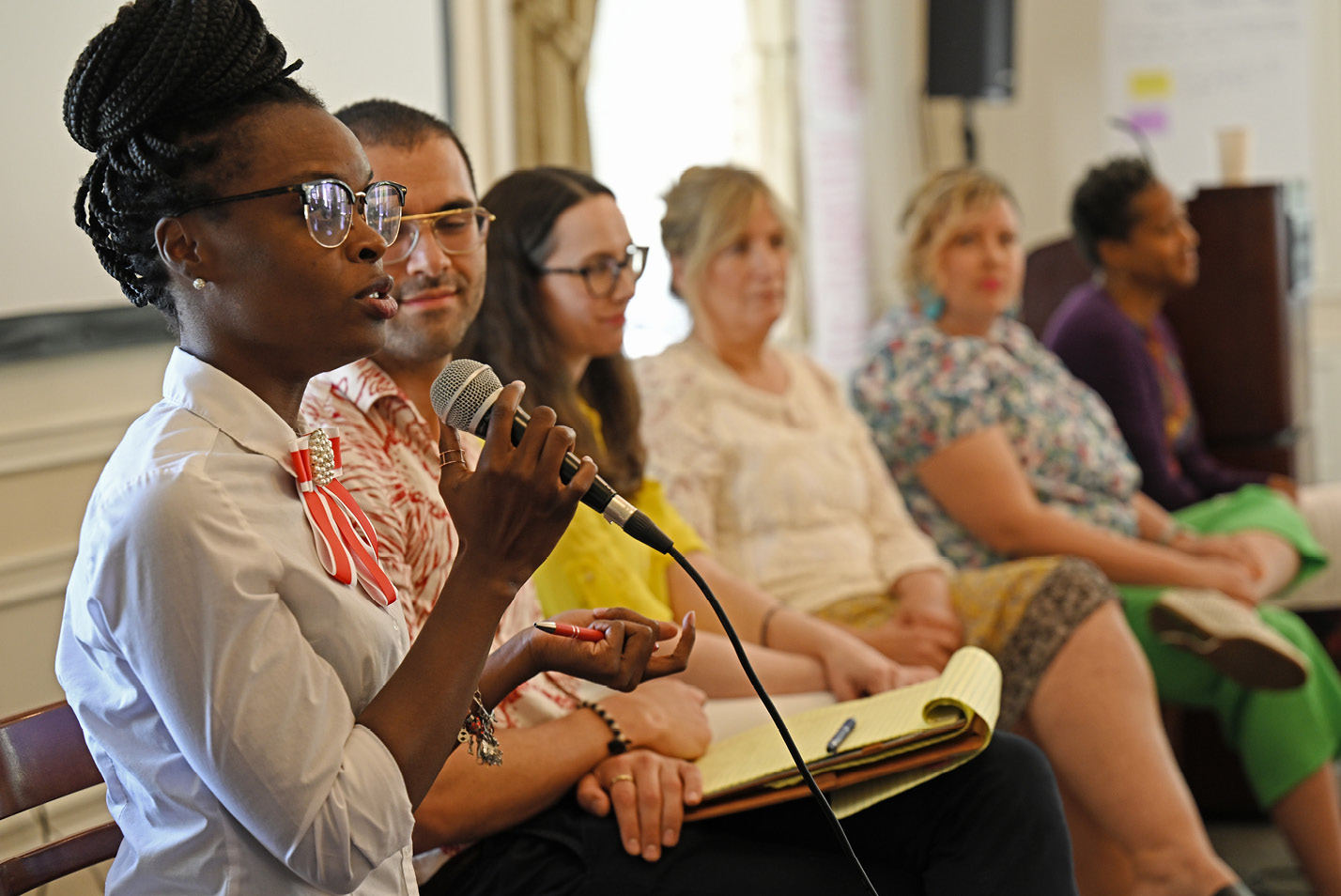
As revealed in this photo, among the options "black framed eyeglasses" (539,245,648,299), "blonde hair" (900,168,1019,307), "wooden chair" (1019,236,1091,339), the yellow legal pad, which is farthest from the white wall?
"wooden chair" (1019,236,1091,339)

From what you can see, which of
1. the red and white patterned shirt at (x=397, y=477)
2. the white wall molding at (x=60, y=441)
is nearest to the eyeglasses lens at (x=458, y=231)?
the red and white patterned shirt at (x=397, y=477)

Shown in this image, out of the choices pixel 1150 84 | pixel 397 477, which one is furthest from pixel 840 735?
pixel 1150 84

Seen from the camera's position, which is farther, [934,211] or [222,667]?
[934,211]

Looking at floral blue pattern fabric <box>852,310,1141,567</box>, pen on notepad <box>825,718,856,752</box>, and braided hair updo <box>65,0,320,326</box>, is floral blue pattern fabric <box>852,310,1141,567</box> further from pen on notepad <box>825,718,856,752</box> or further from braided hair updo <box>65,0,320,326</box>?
braided hair updo <box>65,0,320,326</box>

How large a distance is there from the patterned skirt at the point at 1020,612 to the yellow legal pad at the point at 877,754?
1.87 ft

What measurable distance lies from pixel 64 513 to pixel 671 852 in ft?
3.66

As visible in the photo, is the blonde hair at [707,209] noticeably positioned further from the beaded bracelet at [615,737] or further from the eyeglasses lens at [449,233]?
the beaded bracelet at [615,737]

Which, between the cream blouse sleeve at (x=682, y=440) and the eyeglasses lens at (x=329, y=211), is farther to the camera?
the cream blouse sleeve at (x=682, y=440)

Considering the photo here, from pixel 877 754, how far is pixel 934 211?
1.69 meters

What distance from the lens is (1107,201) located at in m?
3.19

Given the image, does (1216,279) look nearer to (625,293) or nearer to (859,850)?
(625,293)

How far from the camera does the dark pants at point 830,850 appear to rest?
127 cm

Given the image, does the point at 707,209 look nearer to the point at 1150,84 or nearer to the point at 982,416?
the point at 982,416

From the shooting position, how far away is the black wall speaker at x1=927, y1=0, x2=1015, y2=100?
14.0 feet
